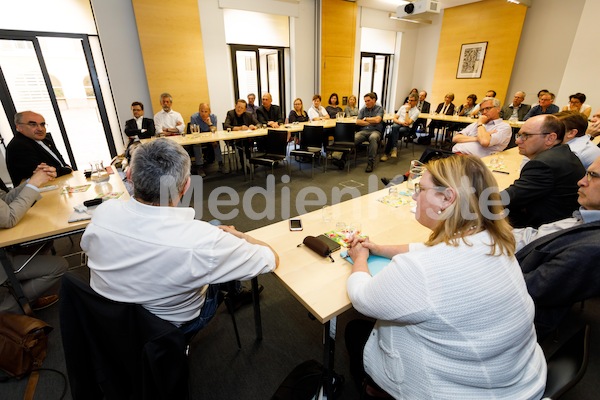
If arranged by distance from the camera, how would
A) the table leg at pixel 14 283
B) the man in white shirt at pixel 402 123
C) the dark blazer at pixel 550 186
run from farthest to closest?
the man in white shirt at pixel 402 123 < the dark blazer at pixel 550 186 < the table leg at pixel 14 283

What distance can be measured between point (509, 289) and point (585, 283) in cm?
71

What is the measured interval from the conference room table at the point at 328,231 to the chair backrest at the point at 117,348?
538 millimetres

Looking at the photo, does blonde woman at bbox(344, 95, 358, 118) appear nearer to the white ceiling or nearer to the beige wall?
the beige wall

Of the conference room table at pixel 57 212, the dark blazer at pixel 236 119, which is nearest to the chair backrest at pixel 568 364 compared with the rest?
the conference room table at pixel 57 212

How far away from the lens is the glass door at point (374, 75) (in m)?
9.39

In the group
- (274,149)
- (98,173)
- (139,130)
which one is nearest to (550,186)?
(98,173)

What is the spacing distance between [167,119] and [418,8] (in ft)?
20.9

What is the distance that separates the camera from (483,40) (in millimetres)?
7652

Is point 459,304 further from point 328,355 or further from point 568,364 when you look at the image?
point 328,355

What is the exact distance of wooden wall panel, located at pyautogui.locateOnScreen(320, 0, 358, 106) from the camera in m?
7.43

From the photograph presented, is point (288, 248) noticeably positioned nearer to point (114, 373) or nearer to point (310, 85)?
point (114, 373)

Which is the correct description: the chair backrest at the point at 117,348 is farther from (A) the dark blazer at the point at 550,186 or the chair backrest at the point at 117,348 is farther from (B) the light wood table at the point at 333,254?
(A) the dark blazer at the point at 550,186

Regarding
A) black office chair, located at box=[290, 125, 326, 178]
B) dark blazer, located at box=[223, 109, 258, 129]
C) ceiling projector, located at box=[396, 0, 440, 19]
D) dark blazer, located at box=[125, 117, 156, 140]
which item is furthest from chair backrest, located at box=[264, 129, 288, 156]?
ceiling projector, located at box=[396, 0, 440, 19]

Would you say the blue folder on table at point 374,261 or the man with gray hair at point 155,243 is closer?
the man with gray hair at point 155,243
